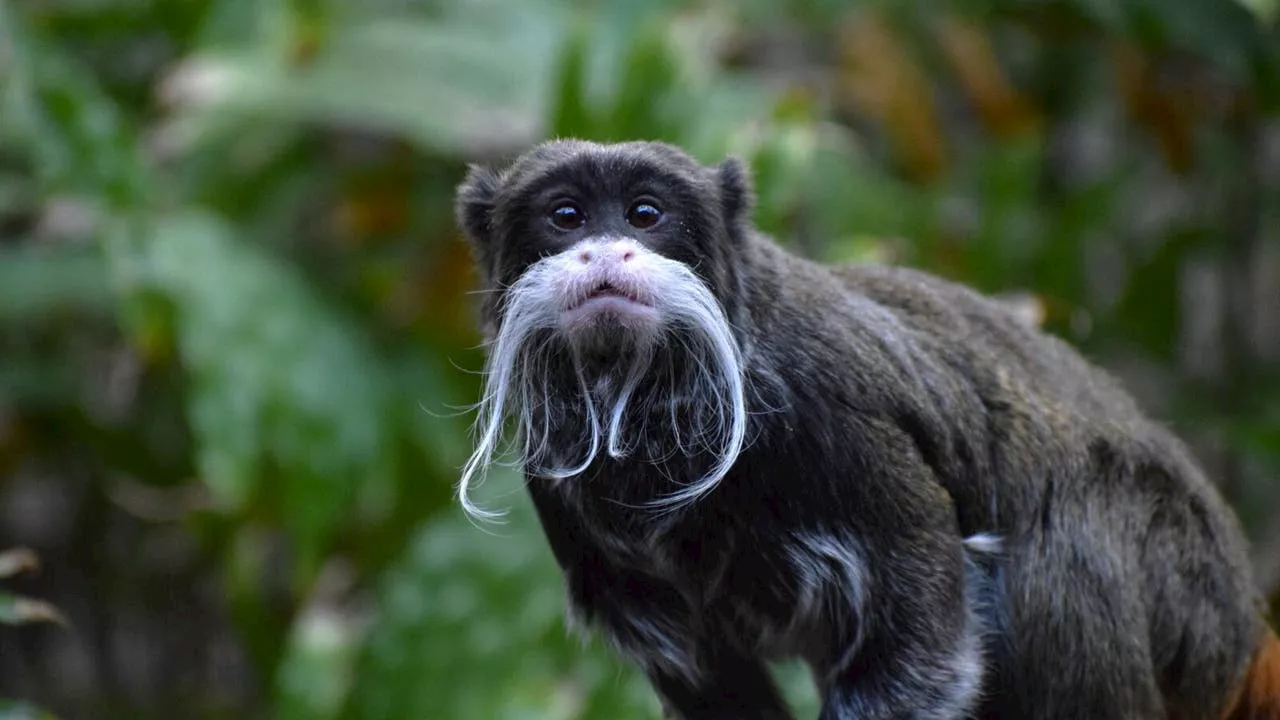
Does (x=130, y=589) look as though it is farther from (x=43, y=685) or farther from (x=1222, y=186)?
(x=1222, y=186)

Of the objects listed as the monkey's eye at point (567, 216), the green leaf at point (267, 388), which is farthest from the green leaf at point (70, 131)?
the monkey's eye at point (567, 216)

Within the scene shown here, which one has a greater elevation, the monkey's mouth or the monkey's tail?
the monkey's mouth

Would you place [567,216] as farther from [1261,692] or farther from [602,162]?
[1261,692]

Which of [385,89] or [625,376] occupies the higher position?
[625,376]

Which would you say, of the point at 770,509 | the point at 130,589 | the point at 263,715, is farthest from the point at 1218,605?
the point at 130,589

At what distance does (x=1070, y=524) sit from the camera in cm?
277

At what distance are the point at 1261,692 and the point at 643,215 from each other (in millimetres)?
1511

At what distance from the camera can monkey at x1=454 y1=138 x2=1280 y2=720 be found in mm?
2416

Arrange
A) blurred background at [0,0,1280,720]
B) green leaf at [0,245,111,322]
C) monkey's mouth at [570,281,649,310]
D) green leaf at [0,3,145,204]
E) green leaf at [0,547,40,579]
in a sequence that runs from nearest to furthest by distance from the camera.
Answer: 1. monkey's mouth at [570,281,649,310]
2. green leaf at [0,547,40,579]
3. blurred background at [0,0,1280,720]
4. green leaf at [0,3,145,204]
5. green leaf at [0,245,111,322]

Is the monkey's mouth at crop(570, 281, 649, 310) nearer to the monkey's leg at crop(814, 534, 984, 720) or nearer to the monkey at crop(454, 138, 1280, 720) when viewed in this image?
the monkey at crop(454, 138, 1280, 720)

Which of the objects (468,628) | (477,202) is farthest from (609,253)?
(468,628)

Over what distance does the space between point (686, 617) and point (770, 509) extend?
27 cm

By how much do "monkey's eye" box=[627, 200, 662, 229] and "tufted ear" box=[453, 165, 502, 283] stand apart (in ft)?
0.90

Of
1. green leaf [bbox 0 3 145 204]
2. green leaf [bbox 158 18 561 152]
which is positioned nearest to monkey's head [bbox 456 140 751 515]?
green leaf [bbox 158 18 561 152]
